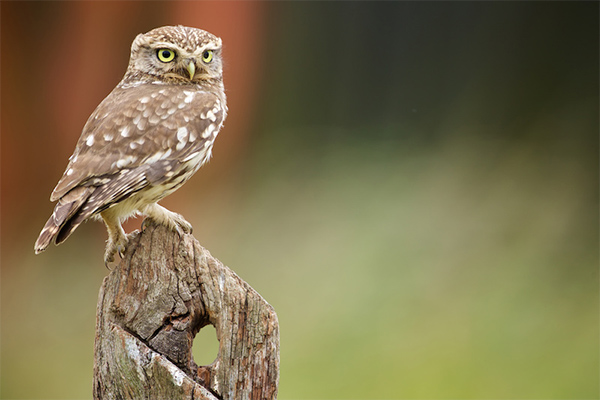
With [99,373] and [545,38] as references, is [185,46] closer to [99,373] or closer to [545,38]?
[99,373]

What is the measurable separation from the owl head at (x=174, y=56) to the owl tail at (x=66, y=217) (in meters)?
0.71

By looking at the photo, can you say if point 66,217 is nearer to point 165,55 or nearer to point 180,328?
point 180,328

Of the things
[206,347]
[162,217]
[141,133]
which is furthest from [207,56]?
[206,347]

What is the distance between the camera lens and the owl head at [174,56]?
2.70m

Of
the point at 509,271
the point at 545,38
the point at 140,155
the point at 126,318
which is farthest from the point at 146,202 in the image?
the point at 545,38

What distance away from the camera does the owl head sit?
2.70 m

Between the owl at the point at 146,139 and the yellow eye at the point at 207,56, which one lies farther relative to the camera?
the yellow eye at the point at 207,56

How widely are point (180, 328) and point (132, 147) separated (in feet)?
2.60

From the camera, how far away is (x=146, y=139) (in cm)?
247

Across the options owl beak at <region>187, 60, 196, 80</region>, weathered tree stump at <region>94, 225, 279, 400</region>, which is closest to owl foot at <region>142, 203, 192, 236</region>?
weathered tree stump at <region>94, 225, 279, 400</region>

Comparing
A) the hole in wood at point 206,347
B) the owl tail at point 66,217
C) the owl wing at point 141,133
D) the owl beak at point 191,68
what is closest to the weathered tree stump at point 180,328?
the owl tail at point 66,217

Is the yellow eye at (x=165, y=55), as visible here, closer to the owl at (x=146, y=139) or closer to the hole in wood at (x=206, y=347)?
the owl at (x=146, y=139)

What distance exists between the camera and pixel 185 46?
269 cm

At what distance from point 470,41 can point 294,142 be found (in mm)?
1359
